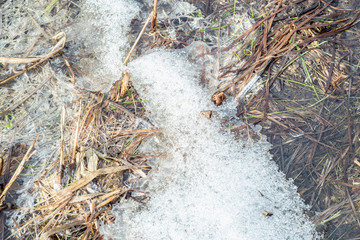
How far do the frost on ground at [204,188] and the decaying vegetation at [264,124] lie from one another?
0.09 meters

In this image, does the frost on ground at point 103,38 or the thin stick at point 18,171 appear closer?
the thin stick at point 18,171

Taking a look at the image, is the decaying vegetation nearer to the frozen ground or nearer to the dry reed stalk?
the frozen ground

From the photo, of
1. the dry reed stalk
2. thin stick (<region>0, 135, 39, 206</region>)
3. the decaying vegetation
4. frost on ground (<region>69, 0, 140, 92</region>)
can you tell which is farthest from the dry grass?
thin stick (<region>0, 135, 39, 206</region>)

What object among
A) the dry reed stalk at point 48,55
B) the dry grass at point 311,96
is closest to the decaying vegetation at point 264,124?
the dry grass at point 311,96

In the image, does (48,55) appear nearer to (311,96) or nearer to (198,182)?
(198,182)

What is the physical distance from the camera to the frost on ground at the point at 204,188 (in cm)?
139

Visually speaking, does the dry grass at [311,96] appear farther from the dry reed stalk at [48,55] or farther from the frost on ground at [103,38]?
the dry reed stalk at [48,55]

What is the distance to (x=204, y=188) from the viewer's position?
1.45 metres

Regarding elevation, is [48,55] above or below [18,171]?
above

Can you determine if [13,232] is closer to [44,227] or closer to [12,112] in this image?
[44,227]

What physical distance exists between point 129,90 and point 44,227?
961 millimetres

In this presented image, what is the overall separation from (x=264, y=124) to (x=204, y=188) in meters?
0.52

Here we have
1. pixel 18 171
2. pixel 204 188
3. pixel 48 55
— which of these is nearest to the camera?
pixel 204 188

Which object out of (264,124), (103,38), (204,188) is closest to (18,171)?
(103,38)
